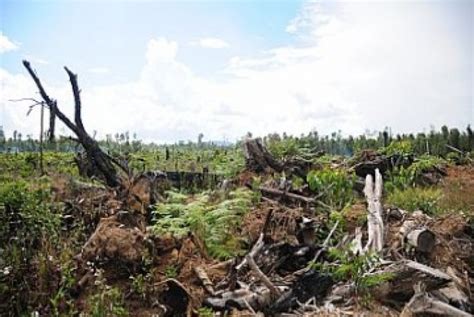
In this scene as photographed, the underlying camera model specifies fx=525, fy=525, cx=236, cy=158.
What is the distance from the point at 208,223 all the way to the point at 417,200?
246 centimetres

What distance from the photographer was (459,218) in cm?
466

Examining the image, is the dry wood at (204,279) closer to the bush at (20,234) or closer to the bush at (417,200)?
the bush at (20,234)

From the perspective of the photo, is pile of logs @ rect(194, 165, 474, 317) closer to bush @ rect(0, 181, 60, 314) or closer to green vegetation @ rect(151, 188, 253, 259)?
green vegetation @ rect(151, 188, 253, 259)

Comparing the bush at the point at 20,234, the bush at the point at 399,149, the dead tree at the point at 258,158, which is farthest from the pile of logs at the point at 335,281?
the bush at the point at 399,149

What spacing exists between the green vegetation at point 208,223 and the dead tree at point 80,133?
1443 mm

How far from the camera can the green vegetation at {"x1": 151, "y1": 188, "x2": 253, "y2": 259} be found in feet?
13.8

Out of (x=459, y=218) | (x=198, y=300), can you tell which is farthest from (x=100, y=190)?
(x=459, y=218)

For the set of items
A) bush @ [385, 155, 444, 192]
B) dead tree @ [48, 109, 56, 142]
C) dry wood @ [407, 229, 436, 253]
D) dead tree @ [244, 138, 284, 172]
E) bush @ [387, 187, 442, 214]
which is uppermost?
dead tree @ [48, 109, 56, 142]

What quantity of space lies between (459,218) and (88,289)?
319 cm

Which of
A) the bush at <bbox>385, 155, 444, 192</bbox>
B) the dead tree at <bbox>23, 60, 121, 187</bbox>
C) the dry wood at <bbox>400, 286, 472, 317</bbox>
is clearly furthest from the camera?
the bush at <bbox>385, 155, 444, 192</bbox>

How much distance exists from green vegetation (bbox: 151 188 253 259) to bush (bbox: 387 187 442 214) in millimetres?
1846

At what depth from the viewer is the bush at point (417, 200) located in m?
5.47

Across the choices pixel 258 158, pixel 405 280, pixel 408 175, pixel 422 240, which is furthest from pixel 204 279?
pixel 408 175

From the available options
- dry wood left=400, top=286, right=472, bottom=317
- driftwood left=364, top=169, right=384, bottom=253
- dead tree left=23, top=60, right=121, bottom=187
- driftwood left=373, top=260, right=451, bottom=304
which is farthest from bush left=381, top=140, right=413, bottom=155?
dry wood left=400, top=286, right=472, bottom=317
